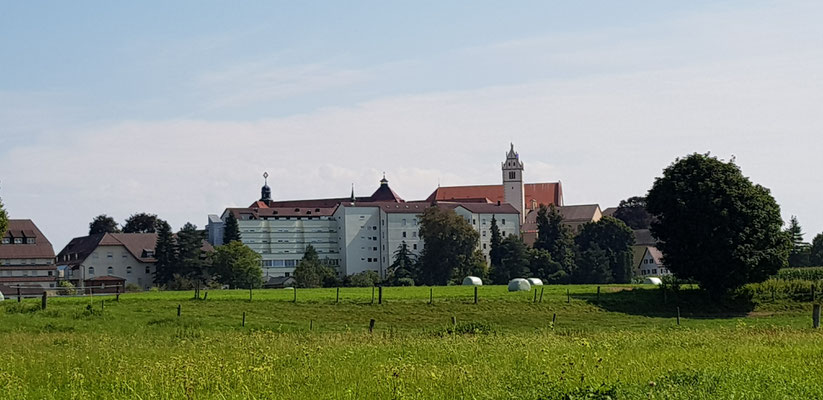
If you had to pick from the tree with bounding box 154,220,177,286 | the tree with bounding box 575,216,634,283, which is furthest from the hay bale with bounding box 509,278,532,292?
the tree with bounding box 154,220,177,286

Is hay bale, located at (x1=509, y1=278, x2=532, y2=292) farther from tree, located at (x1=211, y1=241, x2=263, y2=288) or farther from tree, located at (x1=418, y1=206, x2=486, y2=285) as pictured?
tree, located at (x1=418, y1=206, x2=486, y2=285)

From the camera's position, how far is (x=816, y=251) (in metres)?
150

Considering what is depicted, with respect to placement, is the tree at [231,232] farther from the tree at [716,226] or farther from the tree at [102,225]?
the tree at [716,226]

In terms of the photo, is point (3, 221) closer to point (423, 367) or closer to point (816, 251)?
point (423, 367)

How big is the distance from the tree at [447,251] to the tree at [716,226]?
85886 mm

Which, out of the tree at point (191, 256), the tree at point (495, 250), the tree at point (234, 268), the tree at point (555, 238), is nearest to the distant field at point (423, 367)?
the tree at point (234, 268)

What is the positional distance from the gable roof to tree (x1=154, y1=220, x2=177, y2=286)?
14.7 m

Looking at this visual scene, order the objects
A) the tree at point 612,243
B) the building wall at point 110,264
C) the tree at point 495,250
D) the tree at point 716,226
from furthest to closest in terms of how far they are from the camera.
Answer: the tree at point 495,250 < the building wall at point 110,264 < the tree at point 612,243 < the tree at point 716,226

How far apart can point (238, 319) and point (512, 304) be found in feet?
63.6

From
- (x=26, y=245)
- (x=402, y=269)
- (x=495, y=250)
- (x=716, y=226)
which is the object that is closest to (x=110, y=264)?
(x=26, y=245)

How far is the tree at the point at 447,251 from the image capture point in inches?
6063

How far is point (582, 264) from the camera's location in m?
153

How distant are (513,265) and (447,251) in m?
10.1

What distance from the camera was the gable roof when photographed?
480ft
